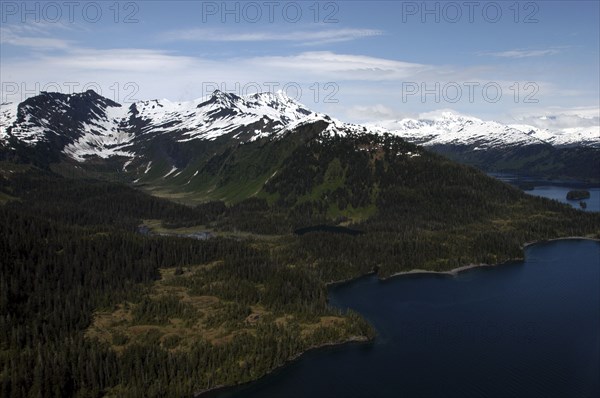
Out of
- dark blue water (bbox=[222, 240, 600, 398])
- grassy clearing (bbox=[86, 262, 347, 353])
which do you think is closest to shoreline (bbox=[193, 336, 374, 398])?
dark blue water (bbox=[222, 240, 600, 398])

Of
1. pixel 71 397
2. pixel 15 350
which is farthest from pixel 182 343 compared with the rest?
pixel 15 350

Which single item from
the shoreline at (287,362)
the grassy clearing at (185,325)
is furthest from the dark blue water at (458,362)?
the grassy clearing at (185,325)

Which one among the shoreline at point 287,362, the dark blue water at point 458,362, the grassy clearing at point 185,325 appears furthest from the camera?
the grassy clearing at point 185,325

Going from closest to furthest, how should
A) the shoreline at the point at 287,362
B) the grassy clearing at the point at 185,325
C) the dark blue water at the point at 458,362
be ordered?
the shoreline at the point at 287,362 → the dark blue water at the point at 458,362 → the grassy clearing at the point at 185,325

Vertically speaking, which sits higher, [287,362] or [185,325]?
[185,325]

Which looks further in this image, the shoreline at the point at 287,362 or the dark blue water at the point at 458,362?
the dark blue water at the point at 458,362

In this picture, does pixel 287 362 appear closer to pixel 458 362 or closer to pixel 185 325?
pixel 185 325

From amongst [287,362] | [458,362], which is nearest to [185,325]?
[287,362]

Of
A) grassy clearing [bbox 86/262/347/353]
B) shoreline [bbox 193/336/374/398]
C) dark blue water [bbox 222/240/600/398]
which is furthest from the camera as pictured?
grassy clearing [bbox 86/262/347/353]

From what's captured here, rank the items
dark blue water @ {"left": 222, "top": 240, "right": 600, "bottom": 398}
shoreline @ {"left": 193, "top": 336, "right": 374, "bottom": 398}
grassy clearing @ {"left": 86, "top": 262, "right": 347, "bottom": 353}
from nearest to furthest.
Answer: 1. shoreline @ {"left": 193, "top": 336, "right": 374, "bottom": 398}
2. dark blue water @ {"left": 222, "top": 240, "right": 600, "bottom": 398}
3. grassy clearing @ {"left": 86, "top": 262, "right": 347, "bottom": 353}

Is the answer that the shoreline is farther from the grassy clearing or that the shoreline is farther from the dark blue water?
the grassy clearing

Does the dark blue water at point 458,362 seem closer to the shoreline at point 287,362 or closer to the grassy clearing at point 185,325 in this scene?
the shoreline at point 287,362
